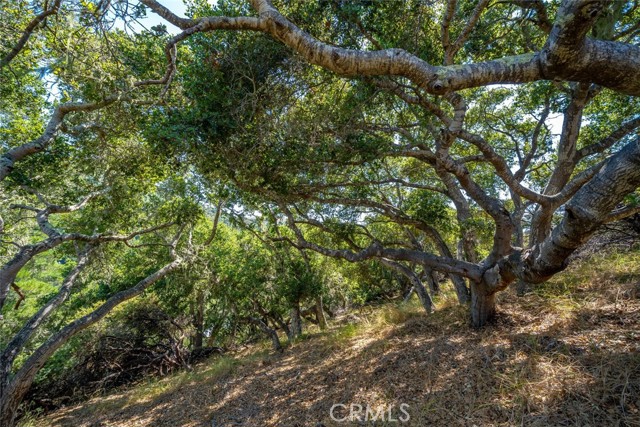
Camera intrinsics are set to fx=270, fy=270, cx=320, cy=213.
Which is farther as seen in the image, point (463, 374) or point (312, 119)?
point (312, 119)

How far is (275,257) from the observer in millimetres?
9070

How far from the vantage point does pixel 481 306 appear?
13.8 feet

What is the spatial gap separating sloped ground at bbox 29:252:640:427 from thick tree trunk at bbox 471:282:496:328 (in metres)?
0.17

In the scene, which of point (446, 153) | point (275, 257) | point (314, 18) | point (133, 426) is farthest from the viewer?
point (275, 257)

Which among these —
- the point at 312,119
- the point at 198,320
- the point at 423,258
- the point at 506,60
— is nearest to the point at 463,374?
the point at 423,258

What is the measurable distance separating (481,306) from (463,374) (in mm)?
1432

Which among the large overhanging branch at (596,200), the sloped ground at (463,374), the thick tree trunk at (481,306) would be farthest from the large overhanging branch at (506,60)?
the thick tree trunk at (481,306)

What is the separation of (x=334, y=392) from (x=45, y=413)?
840cm

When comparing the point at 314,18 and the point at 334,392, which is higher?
the point at 314,18

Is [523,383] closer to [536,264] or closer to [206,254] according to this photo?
[536,264]

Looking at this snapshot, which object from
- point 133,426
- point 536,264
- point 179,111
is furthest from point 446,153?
point 133,426

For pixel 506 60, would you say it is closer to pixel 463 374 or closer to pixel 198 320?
pixel 463 374

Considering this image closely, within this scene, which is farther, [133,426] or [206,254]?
[206,254]

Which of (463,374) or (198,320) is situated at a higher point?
(198,320)
